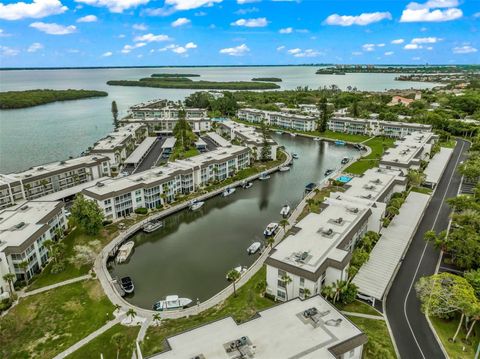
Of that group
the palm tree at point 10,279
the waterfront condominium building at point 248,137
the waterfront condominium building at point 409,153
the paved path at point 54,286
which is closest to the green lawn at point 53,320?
the paved path at point 54,286

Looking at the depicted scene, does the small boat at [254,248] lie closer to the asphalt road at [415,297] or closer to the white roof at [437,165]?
the asphalt road at [415,297]

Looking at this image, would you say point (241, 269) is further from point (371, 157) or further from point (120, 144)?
point (371, 157)

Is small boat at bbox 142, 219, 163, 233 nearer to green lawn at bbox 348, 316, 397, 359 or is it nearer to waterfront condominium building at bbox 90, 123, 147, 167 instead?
waterfront condominium building at bbox 90, 123, 147, 167

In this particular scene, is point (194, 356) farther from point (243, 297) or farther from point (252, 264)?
point (252, 264)

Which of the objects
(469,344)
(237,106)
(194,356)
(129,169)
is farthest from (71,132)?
(469,344)

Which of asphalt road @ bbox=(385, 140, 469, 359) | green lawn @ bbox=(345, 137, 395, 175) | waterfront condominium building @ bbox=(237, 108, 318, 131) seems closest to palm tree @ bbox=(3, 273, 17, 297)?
asphalt road @ bbox=(385, 140, 469, 359)
